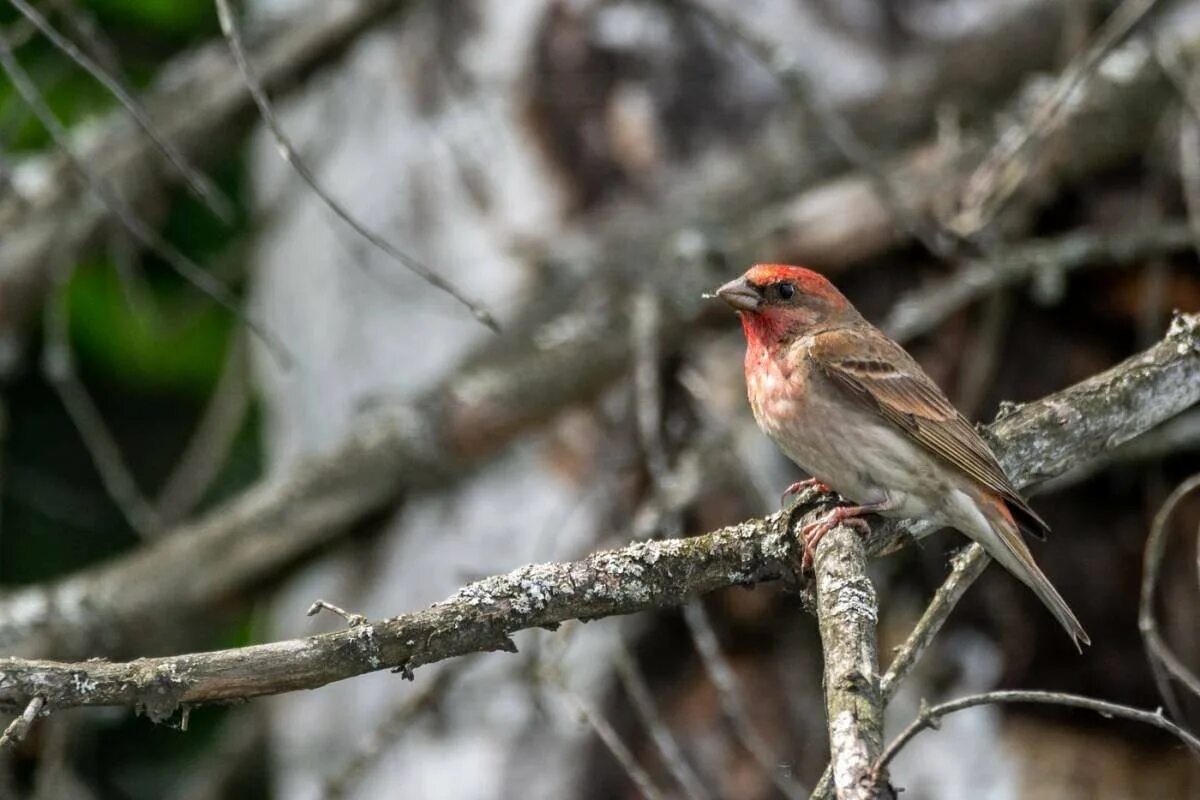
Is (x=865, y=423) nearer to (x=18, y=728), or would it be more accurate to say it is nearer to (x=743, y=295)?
(x=743, y=295)

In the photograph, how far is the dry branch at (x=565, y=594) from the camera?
2.54 m

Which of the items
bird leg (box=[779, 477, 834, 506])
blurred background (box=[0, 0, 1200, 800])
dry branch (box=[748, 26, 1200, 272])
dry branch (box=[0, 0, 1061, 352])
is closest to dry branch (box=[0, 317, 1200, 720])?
bird leg (box=[779, 477, 834, 506])

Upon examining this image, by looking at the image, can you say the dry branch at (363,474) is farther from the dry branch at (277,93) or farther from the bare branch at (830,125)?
the bare branch at (830,125)

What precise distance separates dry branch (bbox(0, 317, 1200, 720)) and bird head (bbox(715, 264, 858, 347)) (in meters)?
0.88

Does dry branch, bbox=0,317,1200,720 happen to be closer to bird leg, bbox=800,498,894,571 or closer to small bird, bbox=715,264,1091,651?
bird leg, bbox=800,498,894,571

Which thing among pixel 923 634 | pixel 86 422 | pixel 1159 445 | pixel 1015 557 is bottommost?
pixel 923 634

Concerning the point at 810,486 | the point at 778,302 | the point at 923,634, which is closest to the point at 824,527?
the point at 923,634

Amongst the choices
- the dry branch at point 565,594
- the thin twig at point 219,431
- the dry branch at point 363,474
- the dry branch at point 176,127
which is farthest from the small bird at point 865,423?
the dry branch at point 176,127

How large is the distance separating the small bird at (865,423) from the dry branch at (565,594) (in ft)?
0.79

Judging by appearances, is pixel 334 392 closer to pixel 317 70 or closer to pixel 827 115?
pixel 317 70

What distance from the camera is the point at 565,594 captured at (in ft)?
9.33

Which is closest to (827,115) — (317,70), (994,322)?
(994,322)

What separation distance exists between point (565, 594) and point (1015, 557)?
1448 millimetres

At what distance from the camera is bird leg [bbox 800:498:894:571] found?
3109mm
